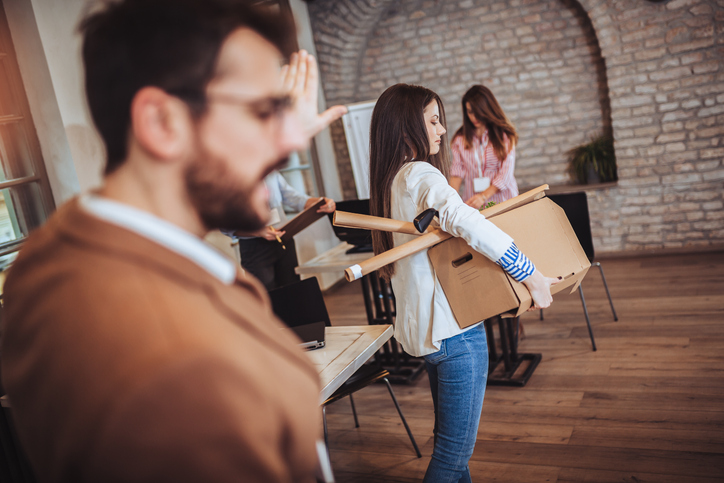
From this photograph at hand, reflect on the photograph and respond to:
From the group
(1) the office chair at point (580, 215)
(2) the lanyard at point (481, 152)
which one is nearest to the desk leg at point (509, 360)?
(1) the office chair at point (580, 215)

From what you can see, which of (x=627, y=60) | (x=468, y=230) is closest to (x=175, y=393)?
(x=468, y=230)

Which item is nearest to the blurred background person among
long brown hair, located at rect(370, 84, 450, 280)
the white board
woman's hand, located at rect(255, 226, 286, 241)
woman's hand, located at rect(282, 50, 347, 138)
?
woman's hand, located at rect(255, 226, 286, 241)

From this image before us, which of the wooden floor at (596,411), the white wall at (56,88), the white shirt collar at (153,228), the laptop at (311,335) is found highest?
the white wall at (56,88)

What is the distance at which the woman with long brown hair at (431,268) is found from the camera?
1388 mm

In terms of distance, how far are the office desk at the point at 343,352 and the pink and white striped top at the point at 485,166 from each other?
164 centimetres

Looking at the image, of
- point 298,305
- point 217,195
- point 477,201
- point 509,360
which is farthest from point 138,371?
point 477,201

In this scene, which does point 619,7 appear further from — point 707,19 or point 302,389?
point 302,389

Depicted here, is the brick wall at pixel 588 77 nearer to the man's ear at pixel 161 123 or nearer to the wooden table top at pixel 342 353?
the wooden table top at pixel 342 353

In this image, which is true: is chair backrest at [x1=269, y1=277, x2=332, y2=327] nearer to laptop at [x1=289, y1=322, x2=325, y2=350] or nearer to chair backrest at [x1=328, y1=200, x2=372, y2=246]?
laptop at [x1=289, y1=322, x2=325, y2=350]

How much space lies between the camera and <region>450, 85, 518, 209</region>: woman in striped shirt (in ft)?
10.3

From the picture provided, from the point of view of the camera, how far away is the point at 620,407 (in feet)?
7.55

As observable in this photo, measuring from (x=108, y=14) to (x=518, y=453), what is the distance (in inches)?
83.3

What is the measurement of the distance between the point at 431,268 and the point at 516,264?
9.6 inches

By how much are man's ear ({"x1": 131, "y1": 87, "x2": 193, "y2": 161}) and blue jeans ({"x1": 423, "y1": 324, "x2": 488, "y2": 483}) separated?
1096 millimetres
